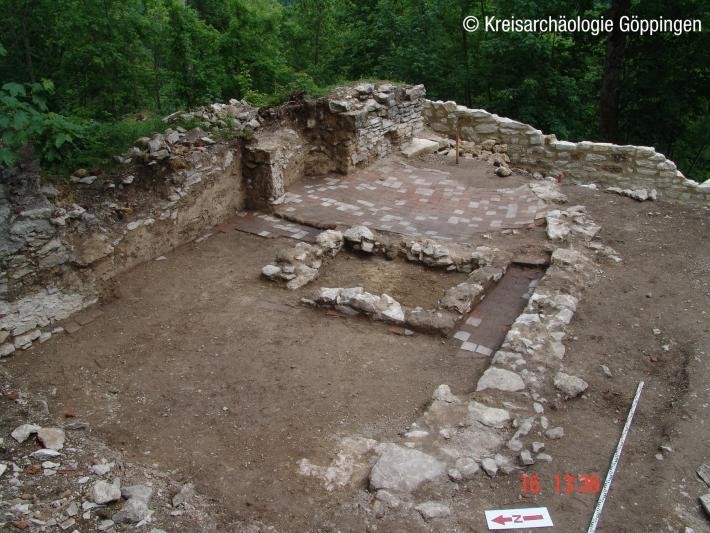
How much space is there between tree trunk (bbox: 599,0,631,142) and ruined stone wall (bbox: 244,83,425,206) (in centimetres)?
486

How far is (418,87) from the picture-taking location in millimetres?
11398

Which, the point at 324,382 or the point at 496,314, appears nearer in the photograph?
the point at 324,382

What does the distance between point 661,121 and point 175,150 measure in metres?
12.6

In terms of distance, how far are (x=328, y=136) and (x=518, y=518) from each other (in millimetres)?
7439

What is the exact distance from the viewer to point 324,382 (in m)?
5.02

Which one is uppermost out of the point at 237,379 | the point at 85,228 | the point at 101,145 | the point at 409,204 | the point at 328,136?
the point at 101,145

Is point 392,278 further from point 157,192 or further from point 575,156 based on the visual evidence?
point 575,156

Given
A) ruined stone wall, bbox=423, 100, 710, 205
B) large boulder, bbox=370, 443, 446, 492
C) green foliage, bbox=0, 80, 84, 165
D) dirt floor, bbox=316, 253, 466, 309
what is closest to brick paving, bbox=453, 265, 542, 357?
dirt floor, bbox=316, 253, 466, 309

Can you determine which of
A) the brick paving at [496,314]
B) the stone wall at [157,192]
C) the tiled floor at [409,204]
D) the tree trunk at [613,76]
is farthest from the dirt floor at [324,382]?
the tree trunk at [613,76]

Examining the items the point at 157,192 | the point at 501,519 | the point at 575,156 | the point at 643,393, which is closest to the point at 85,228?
the point at 157,192

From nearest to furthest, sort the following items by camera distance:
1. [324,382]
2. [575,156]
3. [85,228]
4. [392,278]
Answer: [324,382]
[85,228]
[392,278]
[575,156]

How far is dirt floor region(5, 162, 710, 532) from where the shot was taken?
3.82 meters

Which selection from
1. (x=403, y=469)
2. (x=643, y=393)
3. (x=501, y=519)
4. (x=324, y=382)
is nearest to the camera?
(x=501, y=519)

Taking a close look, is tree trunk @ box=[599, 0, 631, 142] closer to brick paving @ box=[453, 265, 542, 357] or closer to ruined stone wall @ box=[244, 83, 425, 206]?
ruined stone wall @ box=[244, 83, 425, 206]
